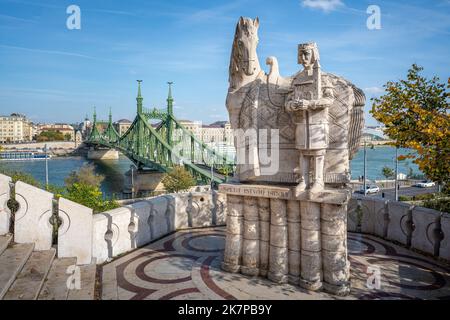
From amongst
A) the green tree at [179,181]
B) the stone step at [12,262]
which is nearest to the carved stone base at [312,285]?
the stone step at [12,262]

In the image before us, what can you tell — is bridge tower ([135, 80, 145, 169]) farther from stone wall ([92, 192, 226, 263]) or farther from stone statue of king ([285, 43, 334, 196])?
stone statue of king ([285, 43, 334, 196])

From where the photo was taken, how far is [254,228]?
6.51m

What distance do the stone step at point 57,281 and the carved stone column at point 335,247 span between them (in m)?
4.49

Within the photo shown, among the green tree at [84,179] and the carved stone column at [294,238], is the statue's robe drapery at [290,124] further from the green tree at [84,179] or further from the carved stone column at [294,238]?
the green tree at [84,179]

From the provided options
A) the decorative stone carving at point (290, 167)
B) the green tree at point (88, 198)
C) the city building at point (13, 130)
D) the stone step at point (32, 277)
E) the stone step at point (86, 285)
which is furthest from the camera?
the city building at point (13, 130)

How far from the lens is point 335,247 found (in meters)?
5.81

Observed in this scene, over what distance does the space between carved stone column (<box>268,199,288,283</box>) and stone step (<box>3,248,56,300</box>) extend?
406 centimetres

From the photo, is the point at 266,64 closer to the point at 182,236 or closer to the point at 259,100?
the point at 259,100

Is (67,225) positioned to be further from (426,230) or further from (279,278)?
(426,230)

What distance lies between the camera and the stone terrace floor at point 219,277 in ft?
18.9

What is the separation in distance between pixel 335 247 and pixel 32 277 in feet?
17.3
